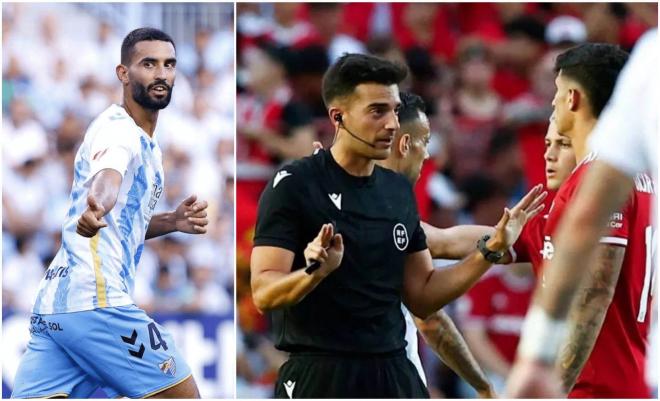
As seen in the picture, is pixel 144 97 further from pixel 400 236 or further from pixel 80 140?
pixel 80 140

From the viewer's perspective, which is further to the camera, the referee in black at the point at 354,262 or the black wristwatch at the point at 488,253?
the black wristwatch at the point at 488,253

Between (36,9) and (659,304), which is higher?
(36,9)

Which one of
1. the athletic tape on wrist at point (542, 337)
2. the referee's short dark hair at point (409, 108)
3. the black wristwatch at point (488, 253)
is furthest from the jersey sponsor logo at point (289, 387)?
A: the athletic tape on wrist at point (542, 337)

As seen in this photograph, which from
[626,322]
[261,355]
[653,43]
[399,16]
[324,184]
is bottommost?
[261,355]

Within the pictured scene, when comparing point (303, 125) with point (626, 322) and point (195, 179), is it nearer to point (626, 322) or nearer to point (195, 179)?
point (195, 179)

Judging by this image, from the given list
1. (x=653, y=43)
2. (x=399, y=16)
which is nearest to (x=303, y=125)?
(x=399, y=16)

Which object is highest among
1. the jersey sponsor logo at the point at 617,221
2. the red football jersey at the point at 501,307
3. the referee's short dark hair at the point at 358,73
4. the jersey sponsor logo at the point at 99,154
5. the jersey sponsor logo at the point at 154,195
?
the referee's short dark hair at the point at 358,73

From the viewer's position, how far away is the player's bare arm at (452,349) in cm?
665

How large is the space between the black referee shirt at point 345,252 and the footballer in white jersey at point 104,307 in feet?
2.41

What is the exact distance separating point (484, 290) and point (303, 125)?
194 cm

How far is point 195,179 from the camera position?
962cm

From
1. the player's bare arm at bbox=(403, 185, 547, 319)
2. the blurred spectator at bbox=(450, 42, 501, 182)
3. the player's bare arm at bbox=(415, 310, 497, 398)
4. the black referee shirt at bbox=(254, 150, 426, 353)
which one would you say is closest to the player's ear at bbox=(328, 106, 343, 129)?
the black referee shirt at bbox=(254, 150, 426, 353)

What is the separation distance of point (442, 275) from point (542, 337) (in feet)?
8.80

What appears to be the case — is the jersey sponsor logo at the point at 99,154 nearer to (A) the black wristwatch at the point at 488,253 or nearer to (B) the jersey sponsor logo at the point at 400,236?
(B) the jersey sponsor logo at the point at 400,236
